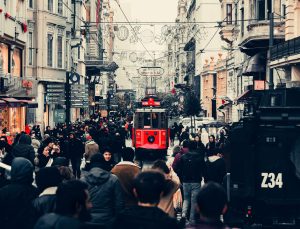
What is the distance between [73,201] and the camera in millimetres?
5684

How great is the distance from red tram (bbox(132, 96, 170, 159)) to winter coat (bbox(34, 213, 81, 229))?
29.7 metres

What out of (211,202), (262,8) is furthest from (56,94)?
(211,202)

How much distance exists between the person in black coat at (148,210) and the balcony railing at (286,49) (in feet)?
81.5

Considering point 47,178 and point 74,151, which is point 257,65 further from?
point 47,178

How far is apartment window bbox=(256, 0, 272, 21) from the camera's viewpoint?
3975 cm

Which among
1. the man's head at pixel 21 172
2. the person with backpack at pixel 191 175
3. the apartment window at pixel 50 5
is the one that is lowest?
the person with backpack at pixel 191 175

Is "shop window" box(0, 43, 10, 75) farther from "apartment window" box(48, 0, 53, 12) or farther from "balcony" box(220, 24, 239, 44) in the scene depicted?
"balcony" box(220, 24, 239, 44)

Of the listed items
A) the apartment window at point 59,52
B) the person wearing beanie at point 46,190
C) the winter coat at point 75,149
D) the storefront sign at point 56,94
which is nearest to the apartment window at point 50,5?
the apartment window at point 59,52

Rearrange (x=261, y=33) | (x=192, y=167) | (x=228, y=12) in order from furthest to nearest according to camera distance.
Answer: (x=228, y=12) < (x=261, y=33) < (x=192, y=167)

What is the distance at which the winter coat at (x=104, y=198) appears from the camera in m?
8.29

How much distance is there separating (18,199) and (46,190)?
1.64 ft

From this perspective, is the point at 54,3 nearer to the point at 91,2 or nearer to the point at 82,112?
the point at 82,112

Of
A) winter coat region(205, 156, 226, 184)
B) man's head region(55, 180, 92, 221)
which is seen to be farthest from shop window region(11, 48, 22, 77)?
man's head region(55, 180, 92, 221)

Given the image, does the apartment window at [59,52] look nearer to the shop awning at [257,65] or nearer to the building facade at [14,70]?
the building facade at [14,70]
